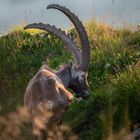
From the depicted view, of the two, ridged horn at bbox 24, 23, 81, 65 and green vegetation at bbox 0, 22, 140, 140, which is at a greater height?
ridged horn at bbox 24, 23, 81, 65

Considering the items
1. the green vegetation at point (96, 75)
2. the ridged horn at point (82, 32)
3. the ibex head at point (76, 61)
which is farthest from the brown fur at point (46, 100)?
the ridged horn at point (82, 32)

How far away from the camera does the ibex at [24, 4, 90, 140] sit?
8.79 meters

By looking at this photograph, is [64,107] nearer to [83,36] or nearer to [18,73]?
[83,36]

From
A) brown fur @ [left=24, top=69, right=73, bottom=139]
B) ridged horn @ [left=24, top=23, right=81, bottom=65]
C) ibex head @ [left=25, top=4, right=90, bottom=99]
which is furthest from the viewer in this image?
ridged horn @ [left=24, top=23, right=81, bottom=65]

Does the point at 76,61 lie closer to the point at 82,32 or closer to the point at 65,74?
the point at 82,32

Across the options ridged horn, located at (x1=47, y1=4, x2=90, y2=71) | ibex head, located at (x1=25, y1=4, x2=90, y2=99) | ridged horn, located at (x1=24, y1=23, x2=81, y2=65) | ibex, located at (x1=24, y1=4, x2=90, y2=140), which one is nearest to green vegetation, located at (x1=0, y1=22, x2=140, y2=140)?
ibex head, located at (x1=25, y1=4, x2=90, y2=99)

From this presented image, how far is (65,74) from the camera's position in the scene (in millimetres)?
10445

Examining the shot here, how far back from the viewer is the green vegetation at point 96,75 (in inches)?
328

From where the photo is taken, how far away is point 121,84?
8.61m

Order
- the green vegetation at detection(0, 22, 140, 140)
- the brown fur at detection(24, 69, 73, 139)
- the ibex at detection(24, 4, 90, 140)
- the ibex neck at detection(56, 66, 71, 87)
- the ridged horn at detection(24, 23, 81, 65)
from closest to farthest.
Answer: the green vegetation at detection(0, 22, 140, 140) → the brown fur at detection(24, 69, 73, 139) → the ibex at detection(24, 4, 90, 140) → the ibex neck at detection(56, 66, 71, 87) → the ridged horn at detection(24, 23, 81, 65)

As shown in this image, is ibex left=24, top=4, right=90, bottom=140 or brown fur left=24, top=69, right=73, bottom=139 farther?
ibex left=24, top=4, right=90, bottom=140

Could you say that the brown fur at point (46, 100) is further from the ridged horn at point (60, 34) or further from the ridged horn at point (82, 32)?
the ridged horn at point (60, 34)

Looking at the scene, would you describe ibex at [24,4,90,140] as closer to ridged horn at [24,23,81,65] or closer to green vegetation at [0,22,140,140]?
ridged horn at [24,23,81,65]

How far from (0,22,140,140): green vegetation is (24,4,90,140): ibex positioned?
14.9 inches
